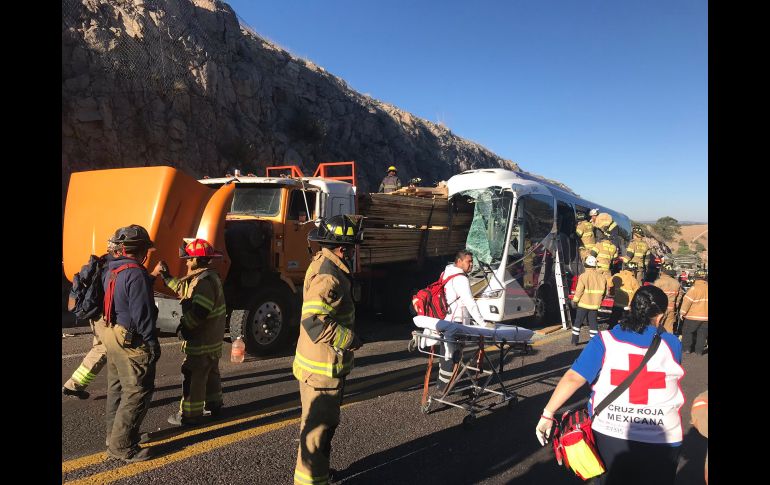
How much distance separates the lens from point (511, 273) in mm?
8688

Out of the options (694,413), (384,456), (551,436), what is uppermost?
(694,413)

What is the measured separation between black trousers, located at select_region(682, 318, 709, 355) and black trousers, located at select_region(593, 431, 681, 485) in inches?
221

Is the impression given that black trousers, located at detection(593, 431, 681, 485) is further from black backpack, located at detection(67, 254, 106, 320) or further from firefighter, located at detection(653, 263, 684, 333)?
firefighter, located at detection(653, 263, 684, 333)

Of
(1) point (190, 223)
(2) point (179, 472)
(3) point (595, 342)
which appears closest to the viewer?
(3) point (595, 342)

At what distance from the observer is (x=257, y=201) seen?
7.36 m

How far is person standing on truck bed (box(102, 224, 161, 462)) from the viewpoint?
350 cm

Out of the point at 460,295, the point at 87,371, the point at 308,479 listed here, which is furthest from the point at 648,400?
the point at 87,371

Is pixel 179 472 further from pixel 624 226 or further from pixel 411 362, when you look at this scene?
pixel 624 226

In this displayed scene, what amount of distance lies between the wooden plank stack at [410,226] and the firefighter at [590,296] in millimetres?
2806

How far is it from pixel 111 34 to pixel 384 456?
683 inches

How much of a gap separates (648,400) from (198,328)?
3496 millimetres

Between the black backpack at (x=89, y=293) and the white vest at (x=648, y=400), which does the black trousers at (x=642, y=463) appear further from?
the black backpack at (x=89, y=293)

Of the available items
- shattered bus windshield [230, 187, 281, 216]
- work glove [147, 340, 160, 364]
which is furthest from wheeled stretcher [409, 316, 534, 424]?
shattered bus windshield [230, 187, 281, 216]
